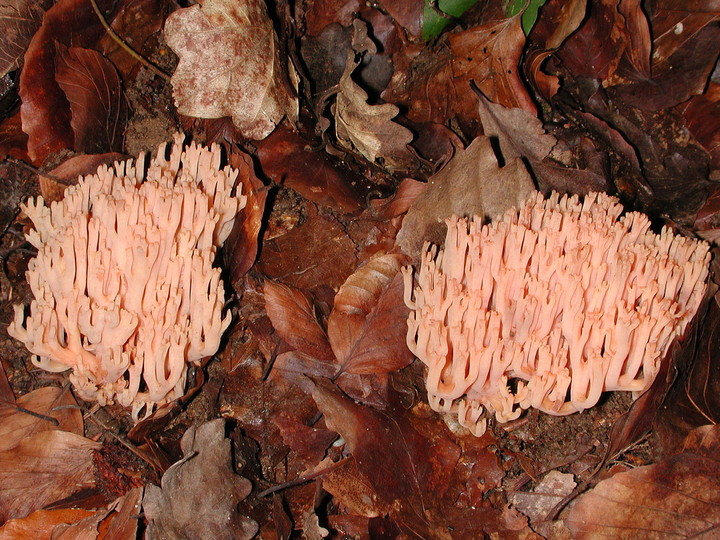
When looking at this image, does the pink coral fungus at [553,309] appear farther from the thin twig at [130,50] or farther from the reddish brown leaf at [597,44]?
the thin twig at [130,50]

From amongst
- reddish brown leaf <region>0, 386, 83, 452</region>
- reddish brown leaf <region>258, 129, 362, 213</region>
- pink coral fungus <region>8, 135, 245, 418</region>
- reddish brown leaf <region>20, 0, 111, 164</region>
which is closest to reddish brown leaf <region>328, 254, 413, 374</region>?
reddish brown leaf <region>258, 129, 362, 213</region>

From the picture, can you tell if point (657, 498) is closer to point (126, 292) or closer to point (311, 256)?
point (311, 256)

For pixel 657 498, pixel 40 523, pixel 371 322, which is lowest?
pixel 40 523

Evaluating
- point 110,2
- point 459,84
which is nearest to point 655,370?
point 459,84

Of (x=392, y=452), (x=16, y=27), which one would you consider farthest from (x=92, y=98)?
(x=392, y=452)

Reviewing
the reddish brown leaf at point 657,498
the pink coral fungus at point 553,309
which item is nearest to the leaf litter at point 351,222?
the reddish brown leaf at point 657,498

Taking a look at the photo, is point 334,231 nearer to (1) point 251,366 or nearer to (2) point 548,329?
(1) point 251,366
